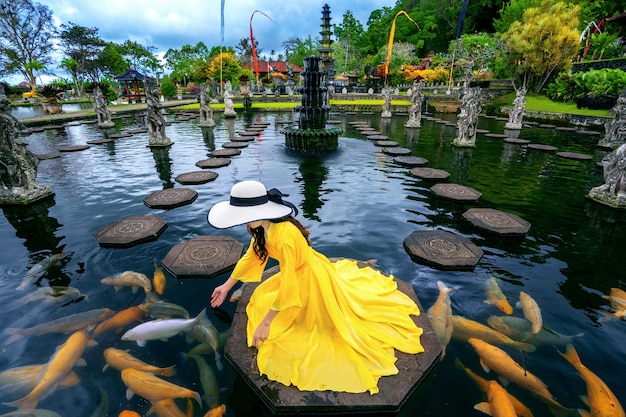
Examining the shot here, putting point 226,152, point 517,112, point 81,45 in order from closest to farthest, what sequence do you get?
point 226,152
point 517,112
point 81,45

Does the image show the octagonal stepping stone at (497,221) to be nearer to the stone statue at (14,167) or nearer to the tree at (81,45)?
the stone statue at (14,167)

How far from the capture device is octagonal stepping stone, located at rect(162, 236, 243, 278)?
4.60m

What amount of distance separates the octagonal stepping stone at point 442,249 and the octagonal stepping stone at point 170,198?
5.41m

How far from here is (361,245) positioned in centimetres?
556

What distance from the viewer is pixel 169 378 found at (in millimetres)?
2945

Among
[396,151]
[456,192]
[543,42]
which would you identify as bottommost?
[456,192]

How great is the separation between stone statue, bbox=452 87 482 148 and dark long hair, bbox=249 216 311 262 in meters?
13.4

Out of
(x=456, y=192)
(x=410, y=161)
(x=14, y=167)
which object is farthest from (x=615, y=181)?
(x=14, y=167)

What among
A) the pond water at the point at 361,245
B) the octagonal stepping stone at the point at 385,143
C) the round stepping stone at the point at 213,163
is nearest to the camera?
the pond water at the point at 361,245

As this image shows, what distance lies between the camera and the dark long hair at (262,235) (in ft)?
8.20

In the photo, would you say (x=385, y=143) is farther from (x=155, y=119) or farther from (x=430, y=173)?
(x=155, y=119)

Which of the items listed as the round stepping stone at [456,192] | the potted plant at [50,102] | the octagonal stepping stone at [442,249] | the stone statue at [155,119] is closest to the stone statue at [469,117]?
the round stepping stone at [456,192]

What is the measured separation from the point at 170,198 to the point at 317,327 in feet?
20.2

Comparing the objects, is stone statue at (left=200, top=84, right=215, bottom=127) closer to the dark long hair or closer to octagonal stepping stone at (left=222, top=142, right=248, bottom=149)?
octagonal stepping stone at (left=222, top=142, right=248, bottom=149)
